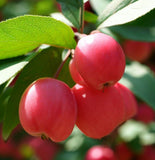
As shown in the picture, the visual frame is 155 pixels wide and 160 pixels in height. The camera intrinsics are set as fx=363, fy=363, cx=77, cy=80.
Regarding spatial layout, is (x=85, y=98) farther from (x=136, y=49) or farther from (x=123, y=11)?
(x=136, y=49)

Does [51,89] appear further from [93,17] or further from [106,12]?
[93,17]

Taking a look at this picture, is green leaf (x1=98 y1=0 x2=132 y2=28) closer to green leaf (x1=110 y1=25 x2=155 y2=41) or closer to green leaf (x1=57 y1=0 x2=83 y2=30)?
green leaf (x1=57 y1=0 x2=83 y2=30)

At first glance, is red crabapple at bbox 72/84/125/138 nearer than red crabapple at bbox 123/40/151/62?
Yes

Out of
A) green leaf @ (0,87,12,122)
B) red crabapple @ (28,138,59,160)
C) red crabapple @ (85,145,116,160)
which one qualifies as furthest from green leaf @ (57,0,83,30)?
red crabapple @ (28,138,59,160)

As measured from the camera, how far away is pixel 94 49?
2.59 ft

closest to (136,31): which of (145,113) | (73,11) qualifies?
(73,11)

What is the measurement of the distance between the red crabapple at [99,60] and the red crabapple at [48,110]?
0.07m

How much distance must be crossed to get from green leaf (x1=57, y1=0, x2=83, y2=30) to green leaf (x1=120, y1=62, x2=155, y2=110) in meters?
0.37

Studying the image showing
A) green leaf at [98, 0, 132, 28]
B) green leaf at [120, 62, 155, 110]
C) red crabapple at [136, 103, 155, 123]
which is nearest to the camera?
green leaf at [98, 0, 132, 28]

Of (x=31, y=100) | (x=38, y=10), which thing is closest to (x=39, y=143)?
(x=38, y=10)

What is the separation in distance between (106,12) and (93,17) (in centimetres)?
33

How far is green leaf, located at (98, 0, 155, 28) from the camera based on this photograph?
85 cm

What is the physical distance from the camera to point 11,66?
887 mm

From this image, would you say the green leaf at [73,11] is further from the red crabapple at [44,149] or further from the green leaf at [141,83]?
the red crabapple at [44,149]
